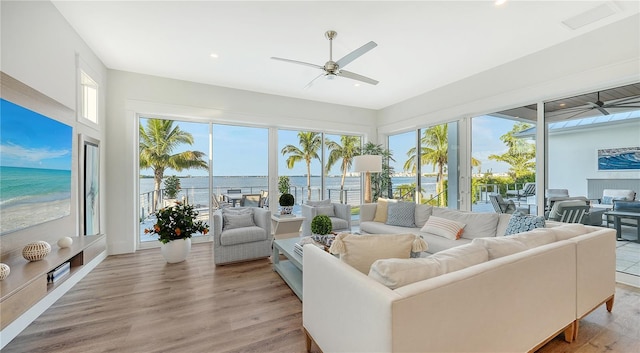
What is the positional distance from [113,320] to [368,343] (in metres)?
2.25

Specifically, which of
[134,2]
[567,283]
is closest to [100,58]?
[134,2]

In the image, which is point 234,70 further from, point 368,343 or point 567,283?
point 567,283

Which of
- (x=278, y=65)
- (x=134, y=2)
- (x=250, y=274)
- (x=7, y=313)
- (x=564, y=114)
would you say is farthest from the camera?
(x=278, y=65)

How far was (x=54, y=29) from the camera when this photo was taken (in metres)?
2.54

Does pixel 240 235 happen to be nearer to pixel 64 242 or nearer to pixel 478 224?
pixel 64 242

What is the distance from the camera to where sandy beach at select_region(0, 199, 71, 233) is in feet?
5.89

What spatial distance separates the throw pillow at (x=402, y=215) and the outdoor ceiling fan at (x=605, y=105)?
2336 millimetres

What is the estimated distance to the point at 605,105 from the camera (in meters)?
3.07

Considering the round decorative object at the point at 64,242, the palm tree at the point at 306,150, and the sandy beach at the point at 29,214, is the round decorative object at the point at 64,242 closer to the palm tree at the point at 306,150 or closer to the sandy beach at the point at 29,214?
the sandy beach at the point at 29,214

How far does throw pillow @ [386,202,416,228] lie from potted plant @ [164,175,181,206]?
12.0 feet

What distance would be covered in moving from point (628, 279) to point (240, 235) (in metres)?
4.48

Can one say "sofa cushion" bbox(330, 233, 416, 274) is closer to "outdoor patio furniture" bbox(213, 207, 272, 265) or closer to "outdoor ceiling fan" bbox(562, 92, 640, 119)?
"outdoor patio furniture" bbox(213, 207, 272, 265)

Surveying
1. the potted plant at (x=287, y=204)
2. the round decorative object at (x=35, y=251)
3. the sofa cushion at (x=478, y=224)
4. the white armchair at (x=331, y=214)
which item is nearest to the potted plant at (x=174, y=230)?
the potted plant at (x=287, y=204)

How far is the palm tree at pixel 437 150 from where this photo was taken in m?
4.84
